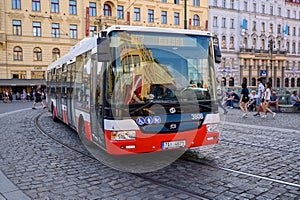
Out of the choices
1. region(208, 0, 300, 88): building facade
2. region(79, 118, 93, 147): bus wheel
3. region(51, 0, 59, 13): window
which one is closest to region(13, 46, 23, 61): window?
region(51, 0, 59, 13): window

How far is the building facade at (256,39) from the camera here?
2341 inches

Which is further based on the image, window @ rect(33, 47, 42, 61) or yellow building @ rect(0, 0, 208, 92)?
window @ rect(33, 47, 42, 61)

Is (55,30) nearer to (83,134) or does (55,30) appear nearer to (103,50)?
(83,134)

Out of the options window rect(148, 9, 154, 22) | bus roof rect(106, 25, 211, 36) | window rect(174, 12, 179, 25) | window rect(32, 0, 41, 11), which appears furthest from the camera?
window rect(174, 12, 179, 25)

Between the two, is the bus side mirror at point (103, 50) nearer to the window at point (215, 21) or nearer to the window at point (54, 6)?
the window at point (54, 6)

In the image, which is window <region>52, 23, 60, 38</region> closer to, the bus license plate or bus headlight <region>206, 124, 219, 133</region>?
bus headlight <region>206, 124, 219, 133</region>

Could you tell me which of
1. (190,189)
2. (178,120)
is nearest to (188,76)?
(178,120)

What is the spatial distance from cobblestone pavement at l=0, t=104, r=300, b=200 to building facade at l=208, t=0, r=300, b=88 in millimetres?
50208

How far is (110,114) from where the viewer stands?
5.69 meters

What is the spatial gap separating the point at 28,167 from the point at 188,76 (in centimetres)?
396

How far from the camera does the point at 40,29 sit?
42.9 metres

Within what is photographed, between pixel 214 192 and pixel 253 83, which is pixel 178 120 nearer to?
pixel 214 192

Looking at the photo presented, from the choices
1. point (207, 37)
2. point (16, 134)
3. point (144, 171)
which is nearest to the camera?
point (144, 171)

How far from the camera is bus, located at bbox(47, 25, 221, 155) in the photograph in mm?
5699
